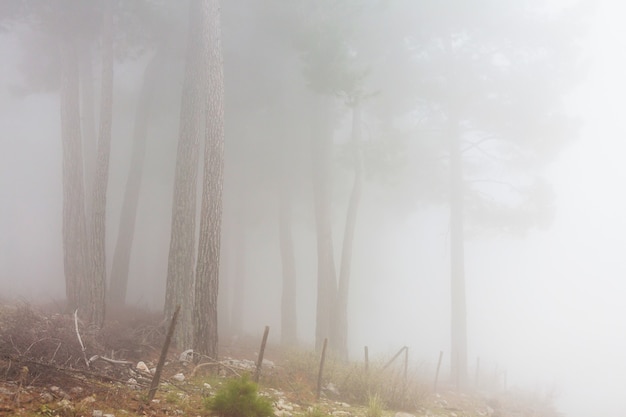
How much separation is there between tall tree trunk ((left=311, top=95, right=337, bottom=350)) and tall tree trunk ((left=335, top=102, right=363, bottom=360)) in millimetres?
256

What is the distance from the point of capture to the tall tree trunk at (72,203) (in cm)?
1036

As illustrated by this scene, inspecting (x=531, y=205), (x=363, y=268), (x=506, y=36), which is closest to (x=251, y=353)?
(x=531, y=205)

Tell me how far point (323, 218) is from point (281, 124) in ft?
17.4

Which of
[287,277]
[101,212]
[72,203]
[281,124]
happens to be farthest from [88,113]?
[287,277]

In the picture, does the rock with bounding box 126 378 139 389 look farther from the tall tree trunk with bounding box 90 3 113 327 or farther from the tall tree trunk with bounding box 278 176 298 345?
the tall tree trunk with bounding box 278 176 298 345

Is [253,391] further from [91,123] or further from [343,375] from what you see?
[91,123]

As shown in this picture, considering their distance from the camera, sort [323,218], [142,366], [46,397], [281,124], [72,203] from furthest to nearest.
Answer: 1. [281,124]
2. [323,218]
3. [72,203]
4. [142,366]
5. [46,397]

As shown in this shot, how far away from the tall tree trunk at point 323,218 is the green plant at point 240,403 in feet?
25.7

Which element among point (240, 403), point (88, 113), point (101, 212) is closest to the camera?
point (240, 403)

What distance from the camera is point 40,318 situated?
6797 mm

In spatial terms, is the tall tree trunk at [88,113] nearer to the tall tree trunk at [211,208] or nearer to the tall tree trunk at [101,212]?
the tall tree trunk at [101,212]

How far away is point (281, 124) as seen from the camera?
17516mm

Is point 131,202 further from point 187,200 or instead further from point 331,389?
point 331,389

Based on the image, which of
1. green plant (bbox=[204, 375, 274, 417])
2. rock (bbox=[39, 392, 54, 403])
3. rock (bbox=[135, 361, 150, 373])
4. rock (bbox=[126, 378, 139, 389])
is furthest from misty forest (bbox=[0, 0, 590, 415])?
rock (bbox=[39, 392, 54, 403])
